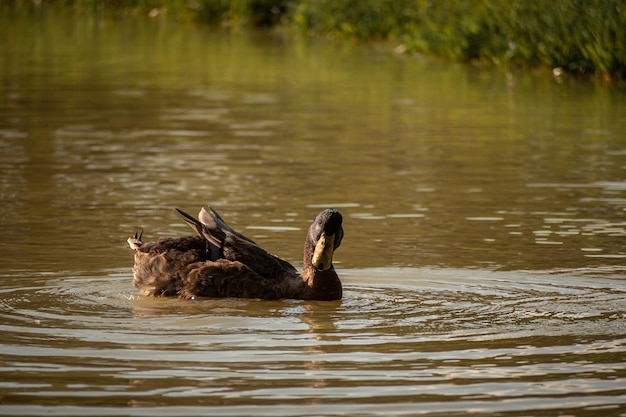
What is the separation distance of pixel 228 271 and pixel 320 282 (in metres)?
0.57

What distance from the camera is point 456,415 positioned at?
681 centimetres

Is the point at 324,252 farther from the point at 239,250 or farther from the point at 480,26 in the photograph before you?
the point at 480,26

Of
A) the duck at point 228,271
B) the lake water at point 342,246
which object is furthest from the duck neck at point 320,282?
the lake water at point 342,246

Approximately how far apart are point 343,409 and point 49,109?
15179 millimetres

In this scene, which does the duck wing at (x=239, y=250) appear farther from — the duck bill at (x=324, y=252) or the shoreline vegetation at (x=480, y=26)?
the shoreline vegetation at (x=480, y=26)

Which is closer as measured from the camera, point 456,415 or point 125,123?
point 456,415

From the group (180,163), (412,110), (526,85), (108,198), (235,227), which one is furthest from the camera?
(526,85)

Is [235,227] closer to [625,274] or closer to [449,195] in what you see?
[449,195]

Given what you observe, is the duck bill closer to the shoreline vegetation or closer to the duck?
the duck

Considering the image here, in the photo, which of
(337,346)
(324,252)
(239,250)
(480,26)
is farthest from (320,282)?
(480,26)

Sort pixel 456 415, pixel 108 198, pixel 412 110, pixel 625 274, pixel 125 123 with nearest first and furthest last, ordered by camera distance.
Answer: pixel 456 415 < pixel 625 274 < pixel 108 198 < pixel 125 123 < pixel 412 110

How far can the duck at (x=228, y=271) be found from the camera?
9.52 meters

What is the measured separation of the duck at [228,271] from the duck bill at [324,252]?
40 millimetres

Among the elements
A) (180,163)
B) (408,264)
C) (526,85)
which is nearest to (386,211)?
(408,264)
